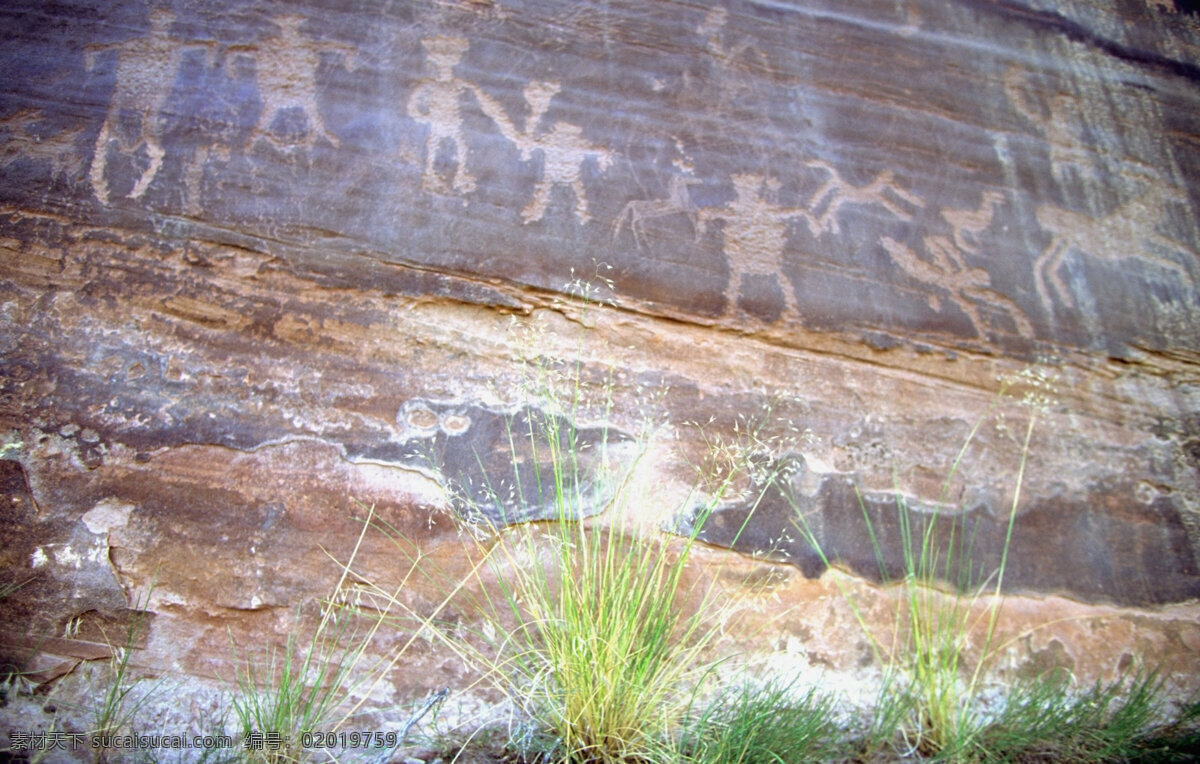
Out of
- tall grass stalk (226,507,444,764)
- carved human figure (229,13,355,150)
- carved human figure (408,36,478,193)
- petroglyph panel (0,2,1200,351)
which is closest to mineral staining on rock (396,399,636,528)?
tall grass stalk (226,507,444,764)

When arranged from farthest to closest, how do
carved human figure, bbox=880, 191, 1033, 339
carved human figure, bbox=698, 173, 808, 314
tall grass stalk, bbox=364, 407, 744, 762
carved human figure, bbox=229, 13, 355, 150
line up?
carved human figure, bbox=880, 191, 1033, 339
carved human figure, bbox=698, 173, 808, 314
carved human figure, bbox=229, 13, 355, 150
tall grass stalk, bbox=364, 407, 744, 762

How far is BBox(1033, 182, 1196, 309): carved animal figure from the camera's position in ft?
7.64

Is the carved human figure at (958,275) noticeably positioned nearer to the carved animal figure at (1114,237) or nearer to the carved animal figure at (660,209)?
the carved animal figure at (1114,237)

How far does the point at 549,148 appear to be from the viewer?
2090mm

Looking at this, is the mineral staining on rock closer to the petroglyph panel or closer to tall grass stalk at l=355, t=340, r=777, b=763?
tall grass stalk at l=355, t=340, r=777, b=763

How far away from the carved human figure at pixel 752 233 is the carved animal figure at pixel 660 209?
0.04m

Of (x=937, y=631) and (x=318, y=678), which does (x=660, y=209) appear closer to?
(x=937, y=631)

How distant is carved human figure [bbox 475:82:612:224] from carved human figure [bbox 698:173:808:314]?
1.09ft

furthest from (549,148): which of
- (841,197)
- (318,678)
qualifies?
(318,678)

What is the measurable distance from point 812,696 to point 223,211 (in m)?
1.75

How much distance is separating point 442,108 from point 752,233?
0.89 meters

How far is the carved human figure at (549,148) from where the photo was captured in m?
2.05

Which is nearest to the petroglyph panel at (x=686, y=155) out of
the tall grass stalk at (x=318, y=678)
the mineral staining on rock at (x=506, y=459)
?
the mineral staining on rock at (x=506, y=459)

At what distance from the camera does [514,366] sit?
74.7 inches
